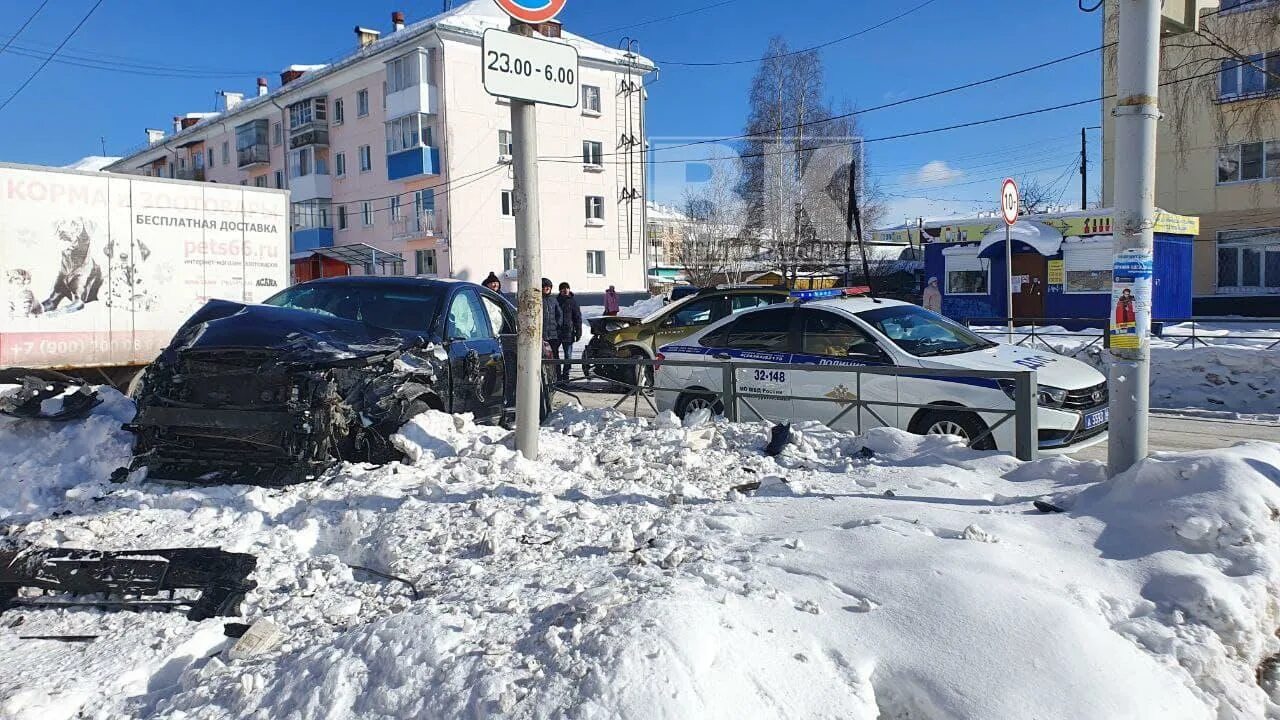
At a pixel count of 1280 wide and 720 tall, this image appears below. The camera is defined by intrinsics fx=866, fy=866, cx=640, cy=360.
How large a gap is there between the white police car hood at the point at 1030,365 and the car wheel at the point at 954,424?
0.42m

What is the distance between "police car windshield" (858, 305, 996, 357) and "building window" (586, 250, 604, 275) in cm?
3386

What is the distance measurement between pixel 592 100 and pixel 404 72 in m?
8.71

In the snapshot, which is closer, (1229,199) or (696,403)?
(696,403)

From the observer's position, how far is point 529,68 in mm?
5699

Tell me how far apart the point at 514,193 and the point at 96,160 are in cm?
8731

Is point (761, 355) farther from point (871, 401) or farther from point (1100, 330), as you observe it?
point (1100, 330)

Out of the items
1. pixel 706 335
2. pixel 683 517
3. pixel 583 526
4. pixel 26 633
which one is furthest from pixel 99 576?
pixel 706 335

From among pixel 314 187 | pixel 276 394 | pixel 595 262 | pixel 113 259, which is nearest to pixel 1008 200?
pixel 276 394

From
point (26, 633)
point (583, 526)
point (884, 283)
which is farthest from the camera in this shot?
point (884, 283)

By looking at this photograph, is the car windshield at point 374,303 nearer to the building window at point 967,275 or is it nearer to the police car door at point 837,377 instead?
the police car door at point 837,377

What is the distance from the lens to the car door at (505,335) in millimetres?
7949

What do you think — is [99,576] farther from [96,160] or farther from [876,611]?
[96,160]

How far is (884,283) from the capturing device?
3850 centimetres

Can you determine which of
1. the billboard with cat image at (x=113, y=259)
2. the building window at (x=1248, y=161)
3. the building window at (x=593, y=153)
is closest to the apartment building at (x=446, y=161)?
the building window at (x=593, y=153)
